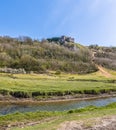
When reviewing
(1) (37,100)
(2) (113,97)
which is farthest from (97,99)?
(1) (37,100)

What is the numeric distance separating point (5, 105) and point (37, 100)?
670 cm

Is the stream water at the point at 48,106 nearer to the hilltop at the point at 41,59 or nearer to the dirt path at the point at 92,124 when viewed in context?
the dirt path at the point at 92,124

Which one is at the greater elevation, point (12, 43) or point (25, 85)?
point (12, 43)

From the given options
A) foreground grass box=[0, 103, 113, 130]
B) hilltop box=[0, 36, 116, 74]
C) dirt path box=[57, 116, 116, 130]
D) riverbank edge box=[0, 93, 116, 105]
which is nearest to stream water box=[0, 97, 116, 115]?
riverbank edge box=[0, 93, 116, 105]

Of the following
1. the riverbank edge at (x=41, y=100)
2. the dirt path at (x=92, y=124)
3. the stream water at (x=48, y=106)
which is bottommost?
the stream water at (x=48, y=106)

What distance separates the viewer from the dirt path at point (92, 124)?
2505 centimetres

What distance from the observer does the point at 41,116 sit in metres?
33.2

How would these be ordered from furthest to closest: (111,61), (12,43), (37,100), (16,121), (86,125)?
(111,61) < (12,43) < (37,100) < (16,121) < (86,125)

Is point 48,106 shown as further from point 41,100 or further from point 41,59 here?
point 41,59

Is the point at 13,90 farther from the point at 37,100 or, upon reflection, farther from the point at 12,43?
the point at 12,43

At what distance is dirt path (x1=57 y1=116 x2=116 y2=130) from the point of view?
25.0 m

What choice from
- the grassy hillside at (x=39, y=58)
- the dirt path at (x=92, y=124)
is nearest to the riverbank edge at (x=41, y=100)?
the dirt path at (x=92, y=124)

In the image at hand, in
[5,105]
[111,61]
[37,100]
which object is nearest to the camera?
[5,105]

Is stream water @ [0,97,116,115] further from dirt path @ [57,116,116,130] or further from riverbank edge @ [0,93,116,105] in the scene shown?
dirt path @ [57,116,116,130]
